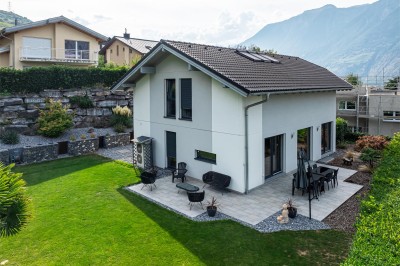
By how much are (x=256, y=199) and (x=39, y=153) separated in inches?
531

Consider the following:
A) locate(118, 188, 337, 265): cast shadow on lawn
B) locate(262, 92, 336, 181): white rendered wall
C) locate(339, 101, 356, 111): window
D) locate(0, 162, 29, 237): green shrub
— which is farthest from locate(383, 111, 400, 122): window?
locate(0, 162, 29, 237): green shrub

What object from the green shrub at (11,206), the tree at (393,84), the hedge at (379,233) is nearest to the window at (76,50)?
the green shrub at (11,206)

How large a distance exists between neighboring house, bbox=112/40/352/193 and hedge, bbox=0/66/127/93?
1019 cm

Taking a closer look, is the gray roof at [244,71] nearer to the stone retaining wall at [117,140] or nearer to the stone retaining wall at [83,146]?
the stone retaining wall at [83,146]

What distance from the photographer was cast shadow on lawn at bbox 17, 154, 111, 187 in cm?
1609

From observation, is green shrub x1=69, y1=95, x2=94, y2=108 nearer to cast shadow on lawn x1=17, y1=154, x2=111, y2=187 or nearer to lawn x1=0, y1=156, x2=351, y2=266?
cast shadow on lawn x1=17, y1=154, x2=111, y2=187

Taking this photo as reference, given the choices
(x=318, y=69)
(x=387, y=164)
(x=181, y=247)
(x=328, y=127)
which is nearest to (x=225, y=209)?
(x=181, y=247)

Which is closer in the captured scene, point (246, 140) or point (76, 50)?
point (246, 140)

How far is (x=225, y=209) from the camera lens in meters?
12.1

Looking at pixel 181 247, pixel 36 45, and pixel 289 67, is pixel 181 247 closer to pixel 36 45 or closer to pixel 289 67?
pixel 289 67

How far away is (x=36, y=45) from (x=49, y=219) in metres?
26.1

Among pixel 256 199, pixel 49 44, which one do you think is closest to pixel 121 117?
pixel 49 44

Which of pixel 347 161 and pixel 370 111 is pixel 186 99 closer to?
pixel 347 161

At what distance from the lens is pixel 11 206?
610cm
